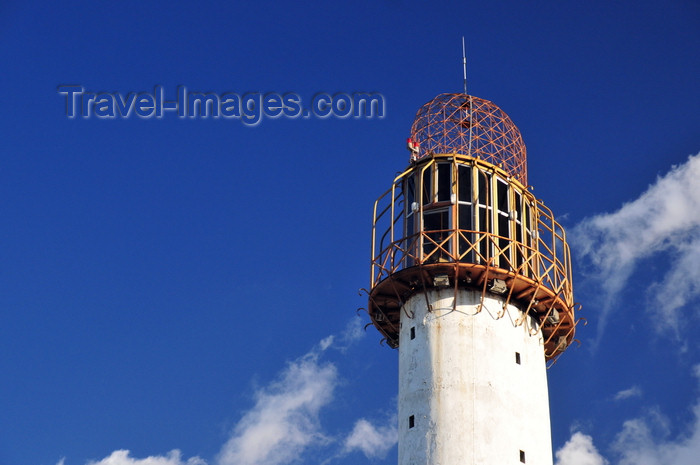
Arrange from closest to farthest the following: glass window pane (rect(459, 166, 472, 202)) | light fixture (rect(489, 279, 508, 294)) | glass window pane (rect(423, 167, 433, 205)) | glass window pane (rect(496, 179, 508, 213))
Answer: light fixture (rect(489, 279, 508, 294))
glass window pane (rect(459, 166, 472, 202))
glass window pane (rect(423, 167, 433, 205))
glass window pane (rect(496, 179, 508, 213))

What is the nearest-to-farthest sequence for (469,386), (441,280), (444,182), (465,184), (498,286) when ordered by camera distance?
(469,386) < (441,280) < (498,286) < (465,184) < (444,182)

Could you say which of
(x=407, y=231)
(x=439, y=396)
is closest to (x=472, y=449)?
(x=439, y=396)

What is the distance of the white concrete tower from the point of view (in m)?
46.9

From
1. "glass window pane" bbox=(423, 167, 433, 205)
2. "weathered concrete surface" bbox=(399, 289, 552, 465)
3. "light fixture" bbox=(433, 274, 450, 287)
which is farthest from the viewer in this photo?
"glass window pane" bbox=(423, 167, 433, 205)

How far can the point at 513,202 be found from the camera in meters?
53.8

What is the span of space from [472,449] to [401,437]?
3.76m

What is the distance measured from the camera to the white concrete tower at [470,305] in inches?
1847

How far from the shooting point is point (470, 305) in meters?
49.8

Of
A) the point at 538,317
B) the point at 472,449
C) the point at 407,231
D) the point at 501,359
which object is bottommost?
the point at 472,449

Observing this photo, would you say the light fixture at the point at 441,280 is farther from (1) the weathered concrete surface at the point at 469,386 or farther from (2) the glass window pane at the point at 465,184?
(2) the glass window pane at the point at 465,184

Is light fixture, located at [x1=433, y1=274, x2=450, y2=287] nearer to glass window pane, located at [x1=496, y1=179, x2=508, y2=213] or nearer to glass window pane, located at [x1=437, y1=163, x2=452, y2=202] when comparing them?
glass window pane, located at [x1=437, y1=163, x2=452, y2=202]

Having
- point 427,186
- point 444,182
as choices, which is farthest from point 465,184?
point 427,186

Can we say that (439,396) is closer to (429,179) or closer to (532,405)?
(532,405)

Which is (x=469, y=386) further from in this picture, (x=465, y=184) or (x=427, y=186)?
(x=427, y=186)
